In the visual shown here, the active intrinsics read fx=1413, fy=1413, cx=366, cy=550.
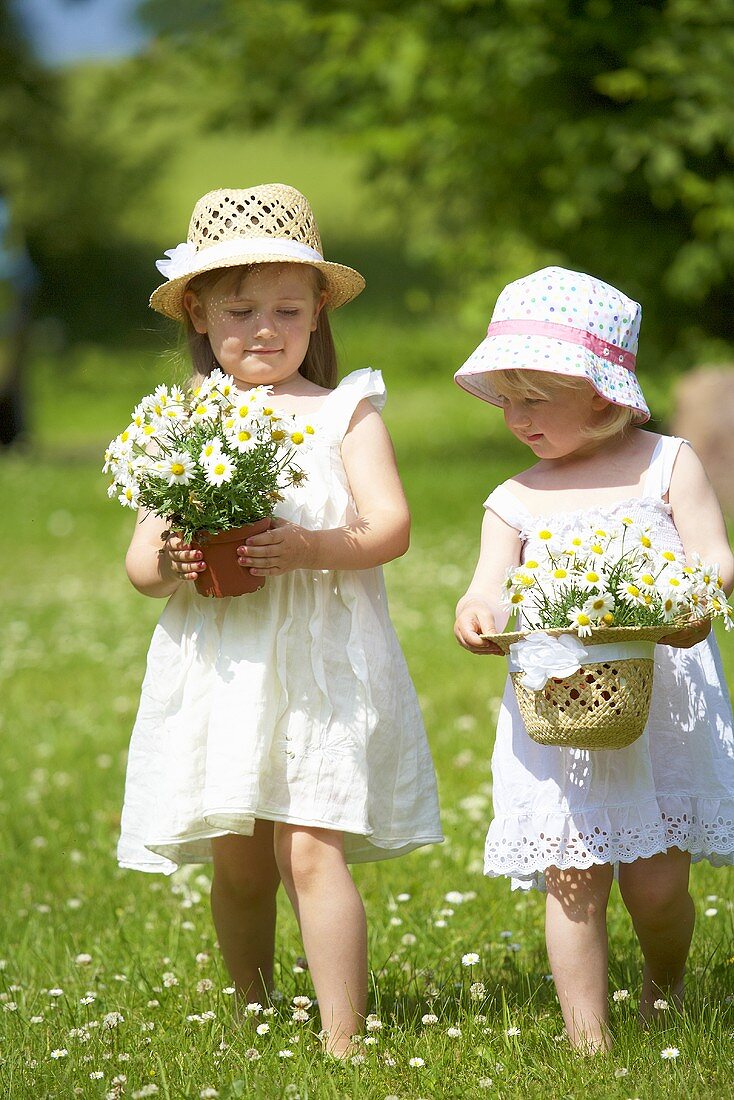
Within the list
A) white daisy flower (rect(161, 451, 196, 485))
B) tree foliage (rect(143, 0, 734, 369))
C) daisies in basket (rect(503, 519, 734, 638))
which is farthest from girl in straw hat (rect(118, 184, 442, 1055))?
tree foliage (rect(143, 0, 734, 369))

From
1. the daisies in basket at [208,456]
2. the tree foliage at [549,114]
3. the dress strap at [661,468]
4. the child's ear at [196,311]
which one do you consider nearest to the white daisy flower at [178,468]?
the daisies in basket at [208,456]

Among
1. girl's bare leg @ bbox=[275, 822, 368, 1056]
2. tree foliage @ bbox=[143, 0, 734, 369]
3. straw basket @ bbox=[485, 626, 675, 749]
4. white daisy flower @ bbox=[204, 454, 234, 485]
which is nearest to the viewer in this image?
straw basket @ bbox=[485, 626, 675, 749]

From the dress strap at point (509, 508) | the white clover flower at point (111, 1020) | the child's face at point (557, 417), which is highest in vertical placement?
the child's face at point (557, 417)

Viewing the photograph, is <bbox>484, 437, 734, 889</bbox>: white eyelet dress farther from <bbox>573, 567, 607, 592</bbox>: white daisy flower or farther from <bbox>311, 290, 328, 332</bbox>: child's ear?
<bbox>311, 290, 328, 332</bbox>: child's ear

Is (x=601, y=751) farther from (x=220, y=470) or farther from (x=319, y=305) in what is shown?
(x=319, y=305)

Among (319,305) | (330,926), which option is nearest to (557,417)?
(319,305)

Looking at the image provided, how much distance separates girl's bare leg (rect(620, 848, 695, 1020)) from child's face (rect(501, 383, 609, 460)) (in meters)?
1.03

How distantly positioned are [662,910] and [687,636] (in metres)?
0.75

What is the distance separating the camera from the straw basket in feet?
9.96

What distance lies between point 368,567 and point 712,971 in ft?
4.99

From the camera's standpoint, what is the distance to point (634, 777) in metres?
3.40

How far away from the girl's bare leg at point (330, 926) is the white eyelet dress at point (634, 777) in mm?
360

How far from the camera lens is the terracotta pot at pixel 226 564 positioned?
10.8ft

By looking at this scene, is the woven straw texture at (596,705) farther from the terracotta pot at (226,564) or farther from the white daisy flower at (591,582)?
the terracotta pot at (226,564)
